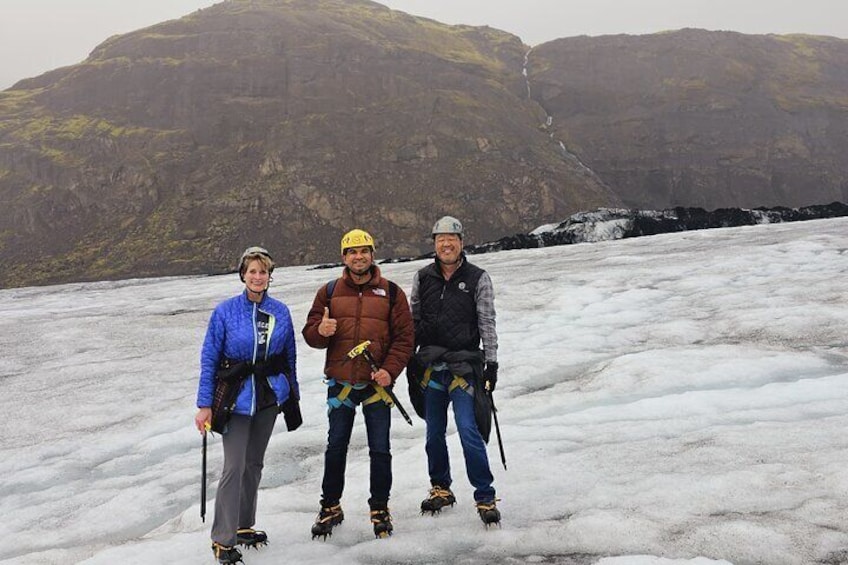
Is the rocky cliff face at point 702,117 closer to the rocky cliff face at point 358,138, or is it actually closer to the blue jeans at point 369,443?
the rocky cliff face at point 358,138

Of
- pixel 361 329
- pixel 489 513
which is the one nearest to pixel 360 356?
pixel 361 329

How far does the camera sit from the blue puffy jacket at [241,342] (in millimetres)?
4215

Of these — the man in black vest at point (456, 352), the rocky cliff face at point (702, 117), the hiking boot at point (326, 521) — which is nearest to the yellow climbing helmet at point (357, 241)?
the man in black vest at point (456, 352)

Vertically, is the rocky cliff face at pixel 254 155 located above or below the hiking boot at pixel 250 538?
above

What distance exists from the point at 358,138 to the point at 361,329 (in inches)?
2635

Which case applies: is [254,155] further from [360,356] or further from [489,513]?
[489,513]

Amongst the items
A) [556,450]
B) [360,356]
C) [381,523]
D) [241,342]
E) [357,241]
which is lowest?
[556,450]

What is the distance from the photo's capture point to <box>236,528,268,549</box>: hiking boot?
4.43m

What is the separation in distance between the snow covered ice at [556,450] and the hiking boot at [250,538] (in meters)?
0.13

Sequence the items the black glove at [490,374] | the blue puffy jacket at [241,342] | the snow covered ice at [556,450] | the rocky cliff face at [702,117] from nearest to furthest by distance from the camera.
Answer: the blue puffy jacket at [241,342]
the snow covered ice at [556,450]
the black glove at [490,374]
the rocky cliff face at [702,117]

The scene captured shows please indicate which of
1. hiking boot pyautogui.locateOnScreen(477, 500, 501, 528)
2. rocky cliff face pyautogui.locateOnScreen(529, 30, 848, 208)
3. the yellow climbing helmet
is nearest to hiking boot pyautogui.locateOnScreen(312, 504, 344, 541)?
hiking boot pyautogui.locateOnScreen(477, 500, 501, 528)

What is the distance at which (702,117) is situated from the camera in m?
82.8

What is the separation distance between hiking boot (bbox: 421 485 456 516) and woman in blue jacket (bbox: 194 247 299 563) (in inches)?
50.6

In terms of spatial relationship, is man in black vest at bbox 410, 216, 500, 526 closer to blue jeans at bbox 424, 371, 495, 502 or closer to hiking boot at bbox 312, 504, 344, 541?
blue jeans at bbox 424, 371, 495, 502
